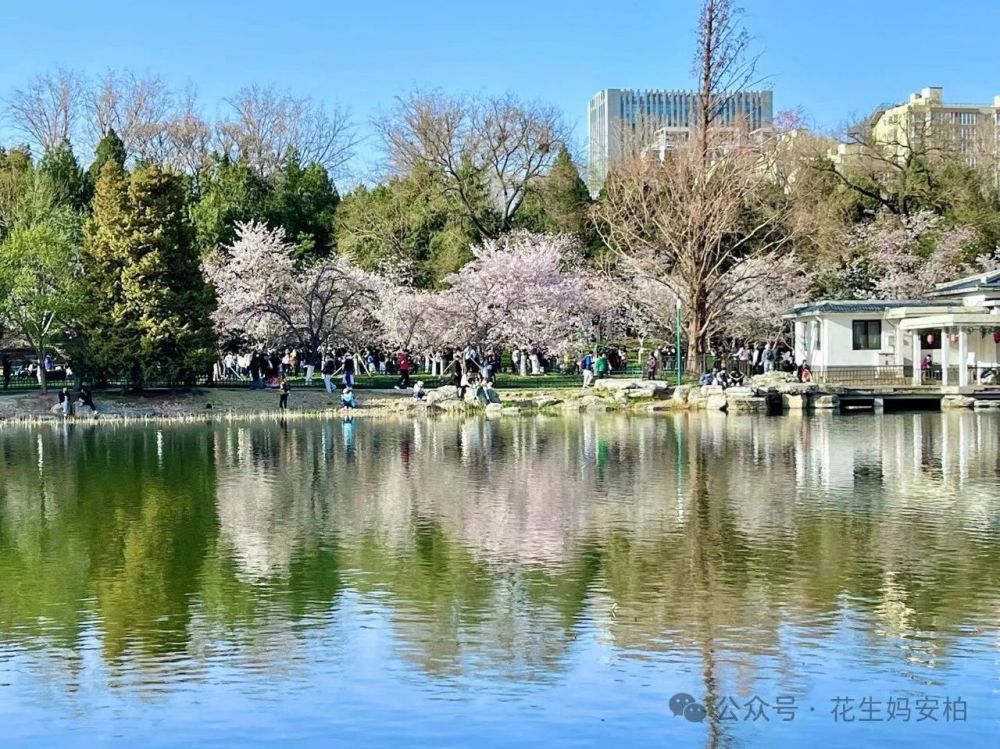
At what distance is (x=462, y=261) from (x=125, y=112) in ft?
83.4

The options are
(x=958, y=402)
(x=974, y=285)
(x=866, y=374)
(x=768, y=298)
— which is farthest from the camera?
(x=768, y=298)

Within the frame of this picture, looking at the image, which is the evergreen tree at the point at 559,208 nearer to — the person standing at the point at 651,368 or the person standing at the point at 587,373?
the person standing at the point at 651,368

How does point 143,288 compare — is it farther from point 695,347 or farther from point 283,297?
point 695,347

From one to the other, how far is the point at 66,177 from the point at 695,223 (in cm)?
2931

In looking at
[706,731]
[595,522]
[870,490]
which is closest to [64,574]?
[595,522]

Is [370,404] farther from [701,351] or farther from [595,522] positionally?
[595,522]

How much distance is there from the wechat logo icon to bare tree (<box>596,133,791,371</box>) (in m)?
37.9

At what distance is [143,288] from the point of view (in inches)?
1618

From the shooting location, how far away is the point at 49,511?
63.9 feet

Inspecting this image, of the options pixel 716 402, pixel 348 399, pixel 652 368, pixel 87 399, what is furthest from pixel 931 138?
pixel 87 399

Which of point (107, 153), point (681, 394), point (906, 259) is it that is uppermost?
point (107, 153)

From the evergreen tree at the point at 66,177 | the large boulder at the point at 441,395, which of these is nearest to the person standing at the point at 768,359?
the large boulder at the point at 441,395

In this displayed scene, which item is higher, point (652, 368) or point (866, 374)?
point (652, 368)

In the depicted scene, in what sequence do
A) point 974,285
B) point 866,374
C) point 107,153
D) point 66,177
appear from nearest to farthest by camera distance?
point 866,374 < point 974,285 < point 66,177 < point 107,153
